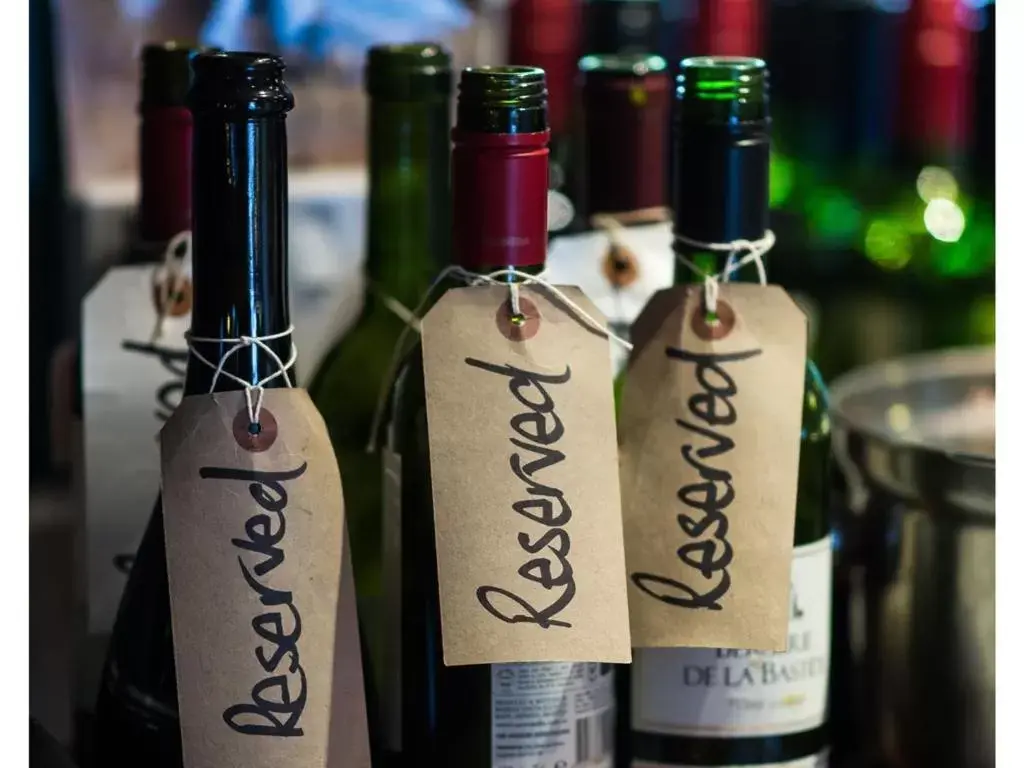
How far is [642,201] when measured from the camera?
2.40ft

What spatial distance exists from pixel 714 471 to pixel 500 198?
139mm

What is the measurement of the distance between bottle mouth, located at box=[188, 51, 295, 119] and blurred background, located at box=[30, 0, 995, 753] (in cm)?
34

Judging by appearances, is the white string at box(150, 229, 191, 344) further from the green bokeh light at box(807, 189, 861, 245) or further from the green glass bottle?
the green bokeh light at box(807, 189, 861, 245)

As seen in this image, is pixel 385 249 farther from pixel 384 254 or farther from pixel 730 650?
pixel 730 650

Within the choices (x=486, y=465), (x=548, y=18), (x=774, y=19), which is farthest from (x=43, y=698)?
(x=774, y=19)

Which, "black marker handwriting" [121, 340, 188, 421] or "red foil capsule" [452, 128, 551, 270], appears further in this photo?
"black marker handwriting" [121, 340, 188, 421]

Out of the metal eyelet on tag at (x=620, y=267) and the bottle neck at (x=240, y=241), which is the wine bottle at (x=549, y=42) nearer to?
the metal eyelet on tag at (x=620, y=267)

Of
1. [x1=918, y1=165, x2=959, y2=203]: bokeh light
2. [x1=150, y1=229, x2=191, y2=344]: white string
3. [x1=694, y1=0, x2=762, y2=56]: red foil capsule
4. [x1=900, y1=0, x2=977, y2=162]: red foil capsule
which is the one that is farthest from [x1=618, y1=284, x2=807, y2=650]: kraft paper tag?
[x1=918, y1=165, x2=959, y2=203]: bokeh light

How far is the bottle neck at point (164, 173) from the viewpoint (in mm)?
649

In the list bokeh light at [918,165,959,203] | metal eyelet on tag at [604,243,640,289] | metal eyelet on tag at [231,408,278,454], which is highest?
bokeh light at [918,165,959,203]

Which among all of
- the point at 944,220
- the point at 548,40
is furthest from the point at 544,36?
the point at 944,220

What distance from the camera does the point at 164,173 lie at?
66cm

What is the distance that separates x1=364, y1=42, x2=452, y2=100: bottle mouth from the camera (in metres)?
0.69

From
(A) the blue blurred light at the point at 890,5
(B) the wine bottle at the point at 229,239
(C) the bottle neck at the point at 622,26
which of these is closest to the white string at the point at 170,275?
(B) the wine bottle at the point at 229,239
